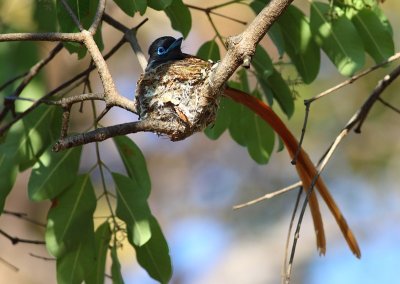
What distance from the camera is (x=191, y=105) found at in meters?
2.73

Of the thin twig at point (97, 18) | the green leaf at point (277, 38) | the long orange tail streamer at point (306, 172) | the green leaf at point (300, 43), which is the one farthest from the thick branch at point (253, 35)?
the green leaf at point (300, 43)

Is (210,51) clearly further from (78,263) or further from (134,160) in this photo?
(78,263)

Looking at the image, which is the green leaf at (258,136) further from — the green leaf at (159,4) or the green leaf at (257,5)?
the green leaf at (159,4)

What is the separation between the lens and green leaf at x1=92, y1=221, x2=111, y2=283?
3.37 m

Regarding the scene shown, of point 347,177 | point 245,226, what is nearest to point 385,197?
point 347,177

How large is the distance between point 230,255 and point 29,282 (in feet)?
7.58

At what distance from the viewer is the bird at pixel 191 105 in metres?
2.68

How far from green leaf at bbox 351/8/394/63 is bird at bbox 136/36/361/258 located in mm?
532

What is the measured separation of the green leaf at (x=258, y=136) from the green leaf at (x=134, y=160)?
53 cm

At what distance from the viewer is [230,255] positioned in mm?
10148

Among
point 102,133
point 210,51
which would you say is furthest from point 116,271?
point 102,133

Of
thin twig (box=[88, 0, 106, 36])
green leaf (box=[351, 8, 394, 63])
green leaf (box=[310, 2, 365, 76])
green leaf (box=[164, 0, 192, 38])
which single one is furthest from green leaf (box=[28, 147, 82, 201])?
green leaf (box=[351, 8, 394, 63])

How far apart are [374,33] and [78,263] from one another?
1.45 m

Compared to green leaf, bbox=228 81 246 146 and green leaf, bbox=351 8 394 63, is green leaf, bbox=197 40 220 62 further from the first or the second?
green leaf, bbox=351 8 394 63
